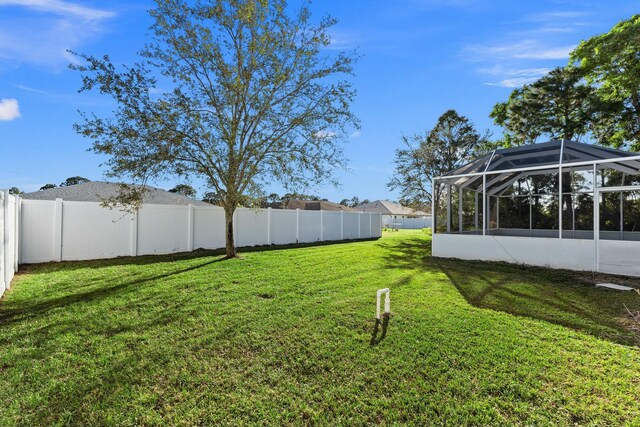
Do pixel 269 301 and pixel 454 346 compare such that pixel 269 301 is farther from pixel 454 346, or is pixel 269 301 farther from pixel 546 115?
pixel 546 115

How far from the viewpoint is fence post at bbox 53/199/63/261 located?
28.3ft

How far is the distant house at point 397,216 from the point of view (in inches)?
1665

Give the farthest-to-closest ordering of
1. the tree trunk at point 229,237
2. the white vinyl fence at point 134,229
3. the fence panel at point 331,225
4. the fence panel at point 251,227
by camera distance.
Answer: the fence panel at point 331,225 → the fence panel at point 251,227 → the tree trunk at point 229,237 → the white vinyl fence at point 134,229

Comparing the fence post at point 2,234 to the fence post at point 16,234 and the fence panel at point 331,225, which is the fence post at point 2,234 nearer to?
the fence post at point 16,234

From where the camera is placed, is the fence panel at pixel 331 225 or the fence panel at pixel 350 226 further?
the fence panel at pixel 350 226

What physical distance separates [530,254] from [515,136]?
43.3 feet

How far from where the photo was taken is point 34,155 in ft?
33.3

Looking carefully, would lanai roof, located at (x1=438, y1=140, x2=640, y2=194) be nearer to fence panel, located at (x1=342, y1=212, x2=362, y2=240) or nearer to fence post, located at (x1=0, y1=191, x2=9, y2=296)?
fence panel, located at (x1=342, y1=212, x2=362, y2=240)

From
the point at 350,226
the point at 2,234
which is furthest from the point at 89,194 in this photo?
the point at 350,226

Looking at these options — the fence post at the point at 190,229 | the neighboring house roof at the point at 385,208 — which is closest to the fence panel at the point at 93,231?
the fence post at the point at 190,229

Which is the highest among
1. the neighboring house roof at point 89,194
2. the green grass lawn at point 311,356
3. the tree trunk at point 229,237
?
the neighboring house roof at point 89,194

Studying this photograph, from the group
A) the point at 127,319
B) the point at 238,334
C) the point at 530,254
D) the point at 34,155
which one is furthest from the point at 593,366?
the point at 34,155

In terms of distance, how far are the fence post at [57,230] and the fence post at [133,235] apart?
1789mm

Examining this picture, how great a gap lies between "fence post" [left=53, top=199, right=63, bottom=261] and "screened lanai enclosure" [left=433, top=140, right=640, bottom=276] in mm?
11550
